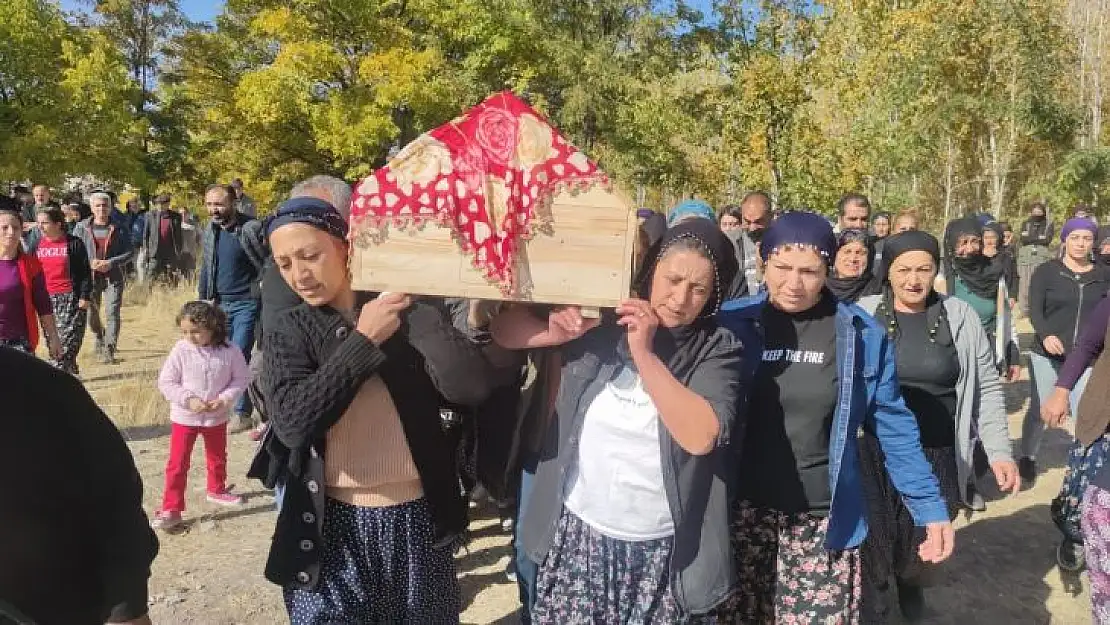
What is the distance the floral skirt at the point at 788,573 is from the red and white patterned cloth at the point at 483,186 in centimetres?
137

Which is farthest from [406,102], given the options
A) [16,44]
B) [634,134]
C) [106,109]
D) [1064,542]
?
[1064,542]

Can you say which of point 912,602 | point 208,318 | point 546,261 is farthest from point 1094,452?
point 208,318

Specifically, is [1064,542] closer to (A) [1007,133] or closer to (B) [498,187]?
(B) [498,187]

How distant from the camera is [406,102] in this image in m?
21.2

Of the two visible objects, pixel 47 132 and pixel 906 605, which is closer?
pixel 906 605

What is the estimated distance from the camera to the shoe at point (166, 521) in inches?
186

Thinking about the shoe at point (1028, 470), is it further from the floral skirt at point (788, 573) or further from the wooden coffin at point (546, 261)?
the wooden coffin at point (546, 261)

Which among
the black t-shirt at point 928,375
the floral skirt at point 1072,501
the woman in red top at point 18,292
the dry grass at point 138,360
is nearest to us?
the black t-shirt at point 928,375

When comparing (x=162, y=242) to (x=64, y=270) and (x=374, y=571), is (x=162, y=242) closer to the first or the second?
(x=64, y=270)

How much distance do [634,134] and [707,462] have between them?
22.2 meters

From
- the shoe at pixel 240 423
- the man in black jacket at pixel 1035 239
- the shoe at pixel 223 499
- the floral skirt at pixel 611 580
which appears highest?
the man in black jacket at pixel 1035 239

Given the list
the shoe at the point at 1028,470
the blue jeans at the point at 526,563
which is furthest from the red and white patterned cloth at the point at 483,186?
the shoe at the point at 1028,470

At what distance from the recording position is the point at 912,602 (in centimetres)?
399

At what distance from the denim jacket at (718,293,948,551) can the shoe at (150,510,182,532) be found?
12.6 feet
